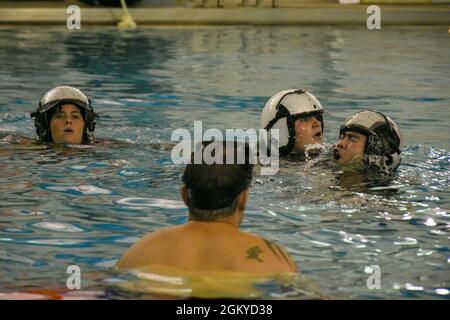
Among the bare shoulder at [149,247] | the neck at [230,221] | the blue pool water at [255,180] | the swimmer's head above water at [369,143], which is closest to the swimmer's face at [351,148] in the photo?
the swimmer's head above water at [369,143]

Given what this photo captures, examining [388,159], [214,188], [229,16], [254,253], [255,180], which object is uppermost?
[229,16]

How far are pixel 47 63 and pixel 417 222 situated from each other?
360 inches

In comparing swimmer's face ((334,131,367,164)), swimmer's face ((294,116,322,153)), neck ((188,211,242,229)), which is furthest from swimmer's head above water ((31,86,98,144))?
neck ((188,211,242,229))

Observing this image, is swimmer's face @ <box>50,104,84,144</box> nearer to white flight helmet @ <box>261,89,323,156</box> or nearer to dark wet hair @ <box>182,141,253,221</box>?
white flight helmet @ <box>261,89,323,156</box>

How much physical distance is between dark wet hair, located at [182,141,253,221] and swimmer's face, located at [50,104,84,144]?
14.1ft

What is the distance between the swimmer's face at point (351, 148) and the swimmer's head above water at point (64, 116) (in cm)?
226

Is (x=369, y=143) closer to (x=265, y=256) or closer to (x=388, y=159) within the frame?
(x=388, y=159)

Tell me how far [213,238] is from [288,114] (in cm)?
401

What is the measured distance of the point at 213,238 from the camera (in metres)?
4.50

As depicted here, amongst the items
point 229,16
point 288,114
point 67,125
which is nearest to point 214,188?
point 288,114

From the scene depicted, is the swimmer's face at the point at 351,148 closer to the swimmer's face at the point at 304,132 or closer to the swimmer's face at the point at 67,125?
the swimmer's face at the point at 304,132

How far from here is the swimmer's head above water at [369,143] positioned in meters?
7.80
